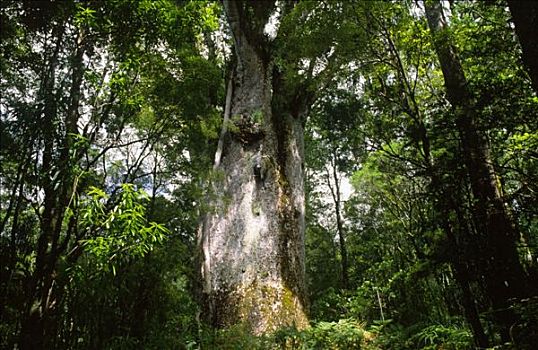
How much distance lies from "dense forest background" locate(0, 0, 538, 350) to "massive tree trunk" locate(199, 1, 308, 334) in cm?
34

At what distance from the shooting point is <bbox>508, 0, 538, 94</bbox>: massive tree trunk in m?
1.95

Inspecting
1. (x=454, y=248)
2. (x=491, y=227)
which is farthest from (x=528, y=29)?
(x=491, y=227)

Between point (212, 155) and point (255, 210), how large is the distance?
234cm

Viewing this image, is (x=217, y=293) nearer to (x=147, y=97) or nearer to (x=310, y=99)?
(x=147, y=97)

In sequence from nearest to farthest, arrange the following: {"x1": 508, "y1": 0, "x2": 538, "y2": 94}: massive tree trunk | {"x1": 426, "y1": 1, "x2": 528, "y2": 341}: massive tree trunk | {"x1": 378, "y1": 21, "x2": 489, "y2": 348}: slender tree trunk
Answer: {"x1": 508, "y1": 0, "x2": 538, "y2": 94}: massive tree trunk → {"x1": 378, "y1": 21, "x2": 489, "y2": 348}: slender tree trunk → {"x1": 426, "y1": 1, "x2": 528, "y2": 341}: massive tree trunk

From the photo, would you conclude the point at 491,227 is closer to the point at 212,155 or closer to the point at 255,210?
the point at 255,210

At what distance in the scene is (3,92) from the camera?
4273mm

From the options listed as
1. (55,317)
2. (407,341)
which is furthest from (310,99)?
(55,317)

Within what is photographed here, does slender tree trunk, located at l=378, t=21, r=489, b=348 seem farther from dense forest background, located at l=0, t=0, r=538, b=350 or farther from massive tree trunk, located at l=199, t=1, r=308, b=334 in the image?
massive tree trunk, located at l=199, t=1, r=308, b=334

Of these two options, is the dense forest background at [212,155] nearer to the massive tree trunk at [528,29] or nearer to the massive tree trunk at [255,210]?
the massive tree trunk at [528,29]

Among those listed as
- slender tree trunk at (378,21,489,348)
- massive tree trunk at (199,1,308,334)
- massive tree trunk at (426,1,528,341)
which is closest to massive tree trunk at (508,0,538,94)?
massive tree trunk at (426,1,528,341)

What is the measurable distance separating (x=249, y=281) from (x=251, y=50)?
15.0 ft

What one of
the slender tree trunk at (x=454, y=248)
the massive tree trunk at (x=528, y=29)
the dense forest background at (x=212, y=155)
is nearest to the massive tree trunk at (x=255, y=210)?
the dense forest background at (x=212, y=155)

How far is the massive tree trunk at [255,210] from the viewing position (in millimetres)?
4879
